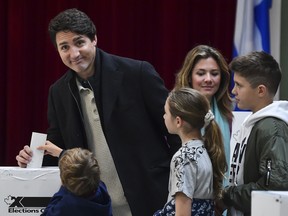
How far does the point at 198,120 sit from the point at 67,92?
592 millimetres

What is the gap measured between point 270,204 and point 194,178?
70 cm

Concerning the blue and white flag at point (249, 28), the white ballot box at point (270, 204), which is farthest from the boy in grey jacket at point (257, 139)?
the blue and white flag at point (249, 28)

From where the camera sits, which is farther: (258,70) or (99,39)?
(99,39)

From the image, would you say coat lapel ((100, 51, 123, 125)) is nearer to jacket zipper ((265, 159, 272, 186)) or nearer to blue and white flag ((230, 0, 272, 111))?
jacket zipper ((265, 159, 272, 186))

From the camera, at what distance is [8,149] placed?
405 cm

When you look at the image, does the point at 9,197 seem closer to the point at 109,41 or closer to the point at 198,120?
the point at 198,120

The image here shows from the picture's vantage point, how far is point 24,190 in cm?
238

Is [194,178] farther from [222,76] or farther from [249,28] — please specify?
[249,28]

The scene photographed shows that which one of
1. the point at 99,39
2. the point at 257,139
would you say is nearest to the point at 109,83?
the point at 257,139

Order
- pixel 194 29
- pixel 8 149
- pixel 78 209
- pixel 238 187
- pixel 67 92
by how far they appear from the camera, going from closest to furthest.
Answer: pixel 238 187, pixel 78 209, pixel 67 92, pixel 8 149, pixel 194 29

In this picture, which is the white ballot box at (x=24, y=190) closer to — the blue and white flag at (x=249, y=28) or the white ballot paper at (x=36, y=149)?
the white ballot paper at (x=36, y=149)

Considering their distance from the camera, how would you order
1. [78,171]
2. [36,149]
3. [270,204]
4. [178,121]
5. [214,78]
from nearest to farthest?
[270,204] < [178,121] < [78,171] < [36,149] < [214,78]

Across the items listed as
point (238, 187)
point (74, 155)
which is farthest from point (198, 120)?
point (74, 155)

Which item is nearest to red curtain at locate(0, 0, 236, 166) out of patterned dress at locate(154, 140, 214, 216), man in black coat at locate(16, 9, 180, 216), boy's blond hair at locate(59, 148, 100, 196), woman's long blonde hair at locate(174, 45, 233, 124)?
woman's long blonde hair at locate(174, 45, 233, 124)
